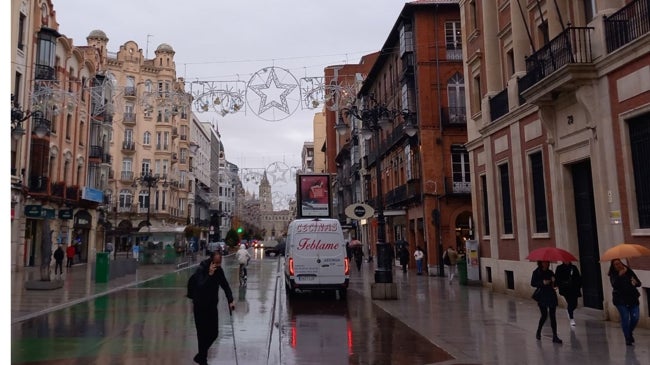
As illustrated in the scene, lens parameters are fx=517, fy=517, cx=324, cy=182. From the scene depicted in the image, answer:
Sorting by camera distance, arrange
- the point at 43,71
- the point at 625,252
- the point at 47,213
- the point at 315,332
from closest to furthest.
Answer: the point at 625,252, the point at 315,332, the point at 47,213, the point at 43,71

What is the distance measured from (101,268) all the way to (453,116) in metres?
20.3

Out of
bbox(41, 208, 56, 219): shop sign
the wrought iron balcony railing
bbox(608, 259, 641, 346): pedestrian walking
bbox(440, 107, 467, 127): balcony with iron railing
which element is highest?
bbox(440, 107, 467, 127): balcony with iron railing

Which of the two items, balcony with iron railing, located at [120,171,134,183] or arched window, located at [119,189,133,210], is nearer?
arched window, located at [119,189,133,210]

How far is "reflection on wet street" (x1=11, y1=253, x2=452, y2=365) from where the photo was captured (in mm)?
8750

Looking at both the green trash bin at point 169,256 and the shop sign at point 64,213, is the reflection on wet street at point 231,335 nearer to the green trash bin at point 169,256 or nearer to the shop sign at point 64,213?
the shop sign at point 64,213

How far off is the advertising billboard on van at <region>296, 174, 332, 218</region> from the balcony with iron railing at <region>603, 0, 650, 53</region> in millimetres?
26137

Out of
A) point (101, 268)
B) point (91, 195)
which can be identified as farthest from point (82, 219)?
point (101, 268)

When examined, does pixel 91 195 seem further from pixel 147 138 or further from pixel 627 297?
pixel 627 297

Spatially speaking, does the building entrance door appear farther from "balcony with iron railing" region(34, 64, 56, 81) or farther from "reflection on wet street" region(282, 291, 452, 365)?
"balcony with iron railing" region(34, 64, 56, 81)

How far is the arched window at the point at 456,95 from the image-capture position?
3022cm

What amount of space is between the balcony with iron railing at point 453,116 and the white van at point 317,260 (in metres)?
15.0

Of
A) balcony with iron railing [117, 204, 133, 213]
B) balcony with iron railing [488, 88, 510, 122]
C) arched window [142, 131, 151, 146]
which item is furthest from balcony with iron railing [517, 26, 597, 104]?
arched window [142, 131, 151, 146]

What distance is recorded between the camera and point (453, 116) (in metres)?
30.1

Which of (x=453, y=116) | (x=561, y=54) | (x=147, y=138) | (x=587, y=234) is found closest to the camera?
(x=561, y=54)
